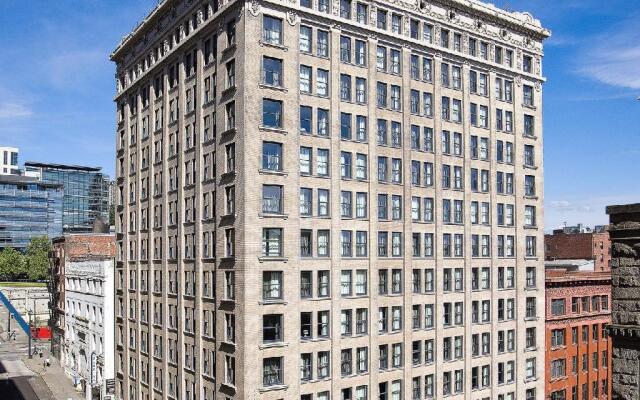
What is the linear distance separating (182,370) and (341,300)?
17429 millimetres

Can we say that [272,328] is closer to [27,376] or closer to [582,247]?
[27,376]

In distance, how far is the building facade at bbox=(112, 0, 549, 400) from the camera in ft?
159

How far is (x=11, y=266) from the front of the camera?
17862cm

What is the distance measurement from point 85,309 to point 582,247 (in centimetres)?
8092

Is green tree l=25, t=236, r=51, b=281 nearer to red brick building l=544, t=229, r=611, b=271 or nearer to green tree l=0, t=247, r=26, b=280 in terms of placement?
green tree l=0, t=247, r=26, b=280

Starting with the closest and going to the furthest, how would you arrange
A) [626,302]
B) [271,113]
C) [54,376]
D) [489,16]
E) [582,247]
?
1. [626,302]
2. [271,113]
3. [489,16]
4. [54,376]
5. [582,247]

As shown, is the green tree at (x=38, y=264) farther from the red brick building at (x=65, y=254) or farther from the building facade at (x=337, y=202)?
the building facade at (x=337, y=202)

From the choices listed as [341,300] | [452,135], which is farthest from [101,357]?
[452,135]

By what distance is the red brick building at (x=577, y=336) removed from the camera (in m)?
69.9

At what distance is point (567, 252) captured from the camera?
109 meters

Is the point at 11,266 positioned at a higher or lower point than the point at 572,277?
lower

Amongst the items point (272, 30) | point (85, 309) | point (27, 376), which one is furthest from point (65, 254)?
point (272, 30)

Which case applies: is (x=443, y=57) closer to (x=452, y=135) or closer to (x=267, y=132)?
(x=452, y=135)

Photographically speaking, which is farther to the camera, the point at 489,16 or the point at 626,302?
the point at 489,16
